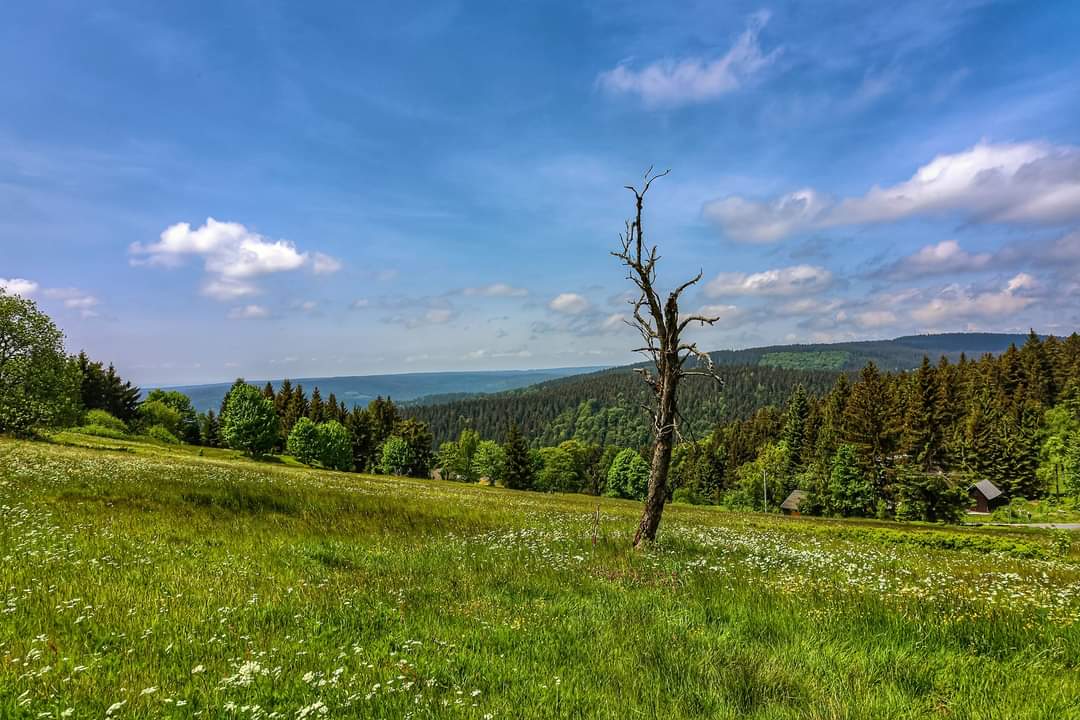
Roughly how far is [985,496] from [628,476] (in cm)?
6600

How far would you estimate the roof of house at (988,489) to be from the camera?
8262 cm

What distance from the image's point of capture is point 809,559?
39.7ft

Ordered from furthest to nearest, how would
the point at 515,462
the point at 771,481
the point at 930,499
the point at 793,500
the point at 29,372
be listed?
the point at 515,462 → the point at 771,481 → the point at 793,500 → the point at 930,499 → the point at 29,372

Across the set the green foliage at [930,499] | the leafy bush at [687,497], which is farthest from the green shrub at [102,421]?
the green foliage at [930,499]

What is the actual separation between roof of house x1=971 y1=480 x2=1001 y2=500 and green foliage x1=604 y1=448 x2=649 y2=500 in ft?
198

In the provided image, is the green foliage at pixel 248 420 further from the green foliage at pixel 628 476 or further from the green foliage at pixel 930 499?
the green foliage at pixel 930 499

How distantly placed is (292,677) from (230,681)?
54cm

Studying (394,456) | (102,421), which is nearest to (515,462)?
(394,456)

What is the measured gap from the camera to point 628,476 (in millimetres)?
122312

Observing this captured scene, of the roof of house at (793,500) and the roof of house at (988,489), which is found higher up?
the roof of house at (988,489)

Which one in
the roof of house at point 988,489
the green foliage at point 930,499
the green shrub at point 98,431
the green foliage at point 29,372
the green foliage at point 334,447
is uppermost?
the green foliage at point 29,372

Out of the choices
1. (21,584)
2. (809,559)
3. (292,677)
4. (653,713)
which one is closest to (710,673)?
(653,713)

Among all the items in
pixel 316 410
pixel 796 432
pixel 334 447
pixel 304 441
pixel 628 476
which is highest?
pixel 316 410

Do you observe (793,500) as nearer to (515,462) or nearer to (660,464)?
(515,462)
